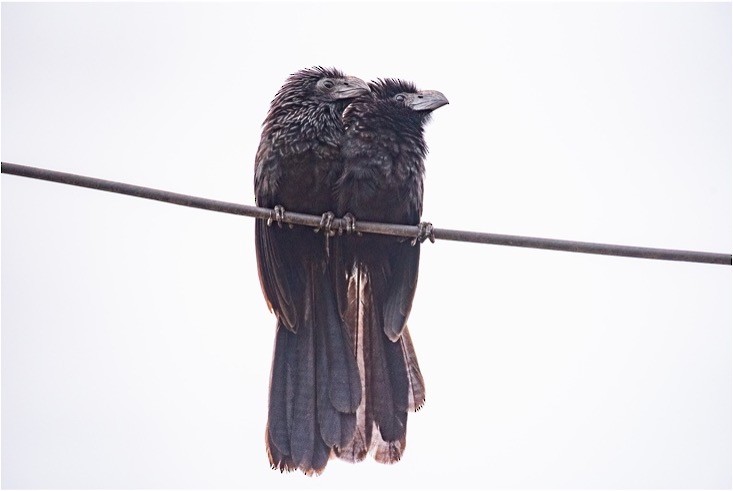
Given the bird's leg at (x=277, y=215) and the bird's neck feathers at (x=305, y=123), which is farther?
the bird's neck feathers at (x=305, y=123)

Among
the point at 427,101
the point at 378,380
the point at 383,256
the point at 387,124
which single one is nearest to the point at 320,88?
the point at 387,124

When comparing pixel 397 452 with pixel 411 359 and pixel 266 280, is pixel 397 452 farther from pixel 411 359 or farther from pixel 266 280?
pixel 266 280

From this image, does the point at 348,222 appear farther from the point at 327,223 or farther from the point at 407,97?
the point at 407,97

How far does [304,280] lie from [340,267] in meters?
0.20

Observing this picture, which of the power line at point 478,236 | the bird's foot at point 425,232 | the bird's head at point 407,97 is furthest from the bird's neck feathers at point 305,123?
the power line at point 478,236

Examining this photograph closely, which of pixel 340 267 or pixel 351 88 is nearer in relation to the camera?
pixel 351 88

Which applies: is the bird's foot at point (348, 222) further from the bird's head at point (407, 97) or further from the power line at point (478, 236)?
the power line at point (478, 236)

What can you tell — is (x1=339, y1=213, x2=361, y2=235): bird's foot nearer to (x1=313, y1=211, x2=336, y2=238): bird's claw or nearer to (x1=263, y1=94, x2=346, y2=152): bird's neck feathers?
(x1=313, y1=211, x2=336, y2=238): bird's claw

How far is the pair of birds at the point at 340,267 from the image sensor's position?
4.85 m

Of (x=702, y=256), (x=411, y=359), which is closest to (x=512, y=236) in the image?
(x=702, y=256)

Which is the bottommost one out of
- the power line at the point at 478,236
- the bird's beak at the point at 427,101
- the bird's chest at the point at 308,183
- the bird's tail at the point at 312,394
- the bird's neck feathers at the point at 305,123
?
the bird's tail at the point at 312,394

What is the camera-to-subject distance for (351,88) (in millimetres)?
5074

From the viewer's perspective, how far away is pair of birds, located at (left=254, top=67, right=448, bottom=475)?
4.85 metres

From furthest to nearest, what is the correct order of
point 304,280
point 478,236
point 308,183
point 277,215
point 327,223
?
point 304,280 → point 308,183 → point 327,223 → point 277,215 → point 478,236
